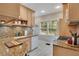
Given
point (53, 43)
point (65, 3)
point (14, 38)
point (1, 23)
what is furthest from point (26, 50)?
point (65, 3)

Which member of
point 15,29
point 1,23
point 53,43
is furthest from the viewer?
point 53,43

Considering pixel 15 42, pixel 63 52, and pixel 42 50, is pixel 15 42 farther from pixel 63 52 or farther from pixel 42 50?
pixel 63 52

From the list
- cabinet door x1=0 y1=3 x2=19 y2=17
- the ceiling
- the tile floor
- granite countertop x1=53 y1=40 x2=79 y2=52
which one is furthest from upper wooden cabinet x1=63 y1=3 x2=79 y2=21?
cabinet door x1=0 y1=3 x2=19 y2=17

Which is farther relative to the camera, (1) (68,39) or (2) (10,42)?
(1) (68,39)

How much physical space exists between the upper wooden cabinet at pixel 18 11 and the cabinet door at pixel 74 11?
58 cm

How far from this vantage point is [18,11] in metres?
1.58

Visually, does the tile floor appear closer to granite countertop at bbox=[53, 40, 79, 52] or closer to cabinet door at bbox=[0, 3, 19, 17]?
granite countertop at bbox=[53, 40, 79, 52]

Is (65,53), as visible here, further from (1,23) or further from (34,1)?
(1,23)

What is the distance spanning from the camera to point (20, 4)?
1.56m

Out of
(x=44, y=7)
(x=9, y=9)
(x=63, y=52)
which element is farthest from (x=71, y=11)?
(x=9, y=9)

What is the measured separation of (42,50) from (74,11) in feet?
2.48

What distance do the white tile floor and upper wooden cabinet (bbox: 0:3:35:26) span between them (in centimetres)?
33

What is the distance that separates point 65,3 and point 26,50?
89 centimetres

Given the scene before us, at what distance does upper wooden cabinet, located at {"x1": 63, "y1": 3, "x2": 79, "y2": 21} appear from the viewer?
1.60 meters
